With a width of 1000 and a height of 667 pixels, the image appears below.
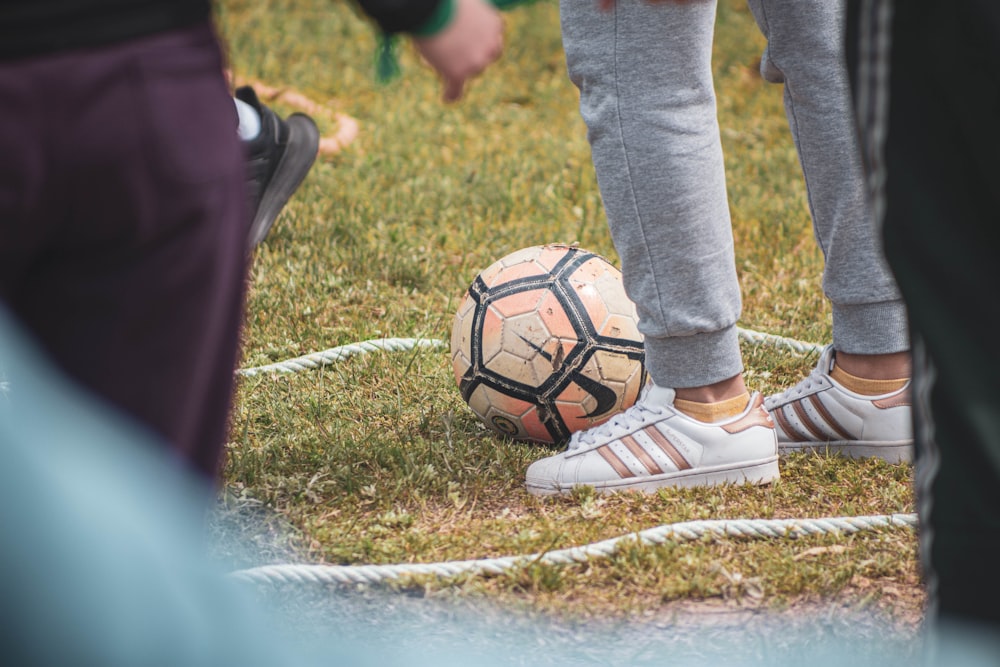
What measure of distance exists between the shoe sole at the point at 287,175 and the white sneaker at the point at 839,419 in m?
2.07

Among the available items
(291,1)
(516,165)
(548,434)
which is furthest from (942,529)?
(291,1)

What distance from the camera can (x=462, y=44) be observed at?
4.29 feet

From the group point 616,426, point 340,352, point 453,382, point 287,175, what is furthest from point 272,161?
point 616,426

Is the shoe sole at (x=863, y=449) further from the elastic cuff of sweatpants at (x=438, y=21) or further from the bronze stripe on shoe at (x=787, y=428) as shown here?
the elastic cuff of sweatpants at (x=438, y=21)

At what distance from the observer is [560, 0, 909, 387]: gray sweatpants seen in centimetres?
236

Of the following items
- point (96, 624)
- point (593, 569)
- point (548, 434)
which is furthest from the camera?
point (548, 434)

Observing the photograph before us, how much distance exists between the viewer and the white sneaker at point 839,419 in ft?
8.98

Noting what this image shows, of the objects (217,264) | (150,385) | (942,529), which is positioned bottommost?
(942,529)

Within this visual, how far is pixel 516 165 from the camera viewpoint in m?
5.36

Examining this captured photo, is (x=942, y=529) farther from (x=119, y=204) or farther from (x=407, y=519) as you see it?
(x=407, y=519)

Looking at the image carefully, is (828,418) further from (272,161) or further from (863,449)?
(272,161)

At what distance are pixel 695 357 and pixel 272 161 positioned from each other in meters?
2.23

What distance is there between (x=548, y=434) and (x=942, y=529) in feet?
5.51

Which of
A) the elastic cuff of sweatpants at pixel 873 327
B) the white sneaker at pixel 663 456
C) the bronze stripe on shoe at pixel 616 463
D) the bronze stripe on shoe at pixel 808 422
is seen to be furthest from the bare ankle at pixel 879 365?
the bronze stripe on shoe at pixel 616 463
